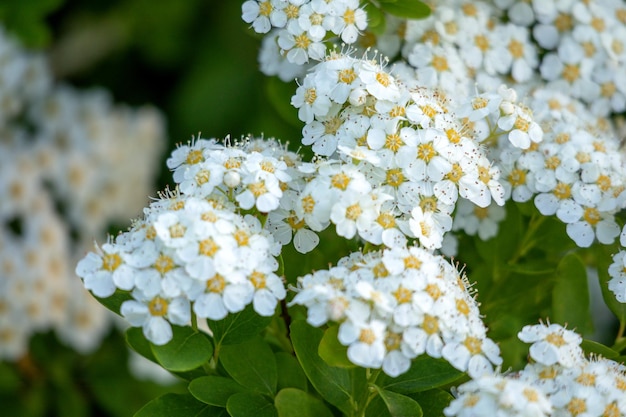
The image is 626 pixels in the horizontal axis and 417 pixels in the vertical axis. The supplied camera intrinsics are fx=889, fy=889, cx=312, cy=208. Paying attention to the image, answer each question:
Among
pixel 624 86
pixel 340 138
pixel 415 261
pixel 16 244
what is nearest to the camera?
pixel 415 261

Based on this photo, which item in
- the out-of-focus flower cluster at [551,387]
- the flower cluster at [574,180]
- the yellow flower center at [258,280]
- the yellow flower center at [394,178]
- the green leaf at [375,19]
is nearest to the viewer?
the out-of-focus flower cluster at [551,387]

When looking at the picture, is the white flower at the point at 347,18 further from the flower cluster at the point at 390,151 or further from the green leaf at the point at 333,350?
the green leaf at the point at 333,350

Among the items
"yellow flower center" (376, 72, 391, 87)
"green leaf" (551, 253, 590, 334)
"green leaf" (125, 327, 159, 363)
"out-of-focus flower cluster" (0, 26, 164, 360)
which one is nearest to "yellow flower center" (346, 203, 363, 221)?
"yellow flower center" (376, 72, 391, 87)

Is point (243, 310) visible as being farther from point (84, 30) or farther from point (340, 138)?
point (84, 30)

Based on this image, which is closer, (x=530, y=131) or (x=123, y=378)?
(x=530, y=131)

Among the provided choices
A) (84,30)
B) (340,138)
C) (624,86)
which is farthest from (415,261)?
(84,30)

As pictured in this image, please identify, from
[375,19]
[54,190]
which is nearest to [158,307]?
[375,19]

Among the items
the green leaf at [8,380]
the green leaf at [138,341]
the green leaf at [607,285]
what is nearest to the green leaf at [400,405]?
the green leaf at [138,341]
